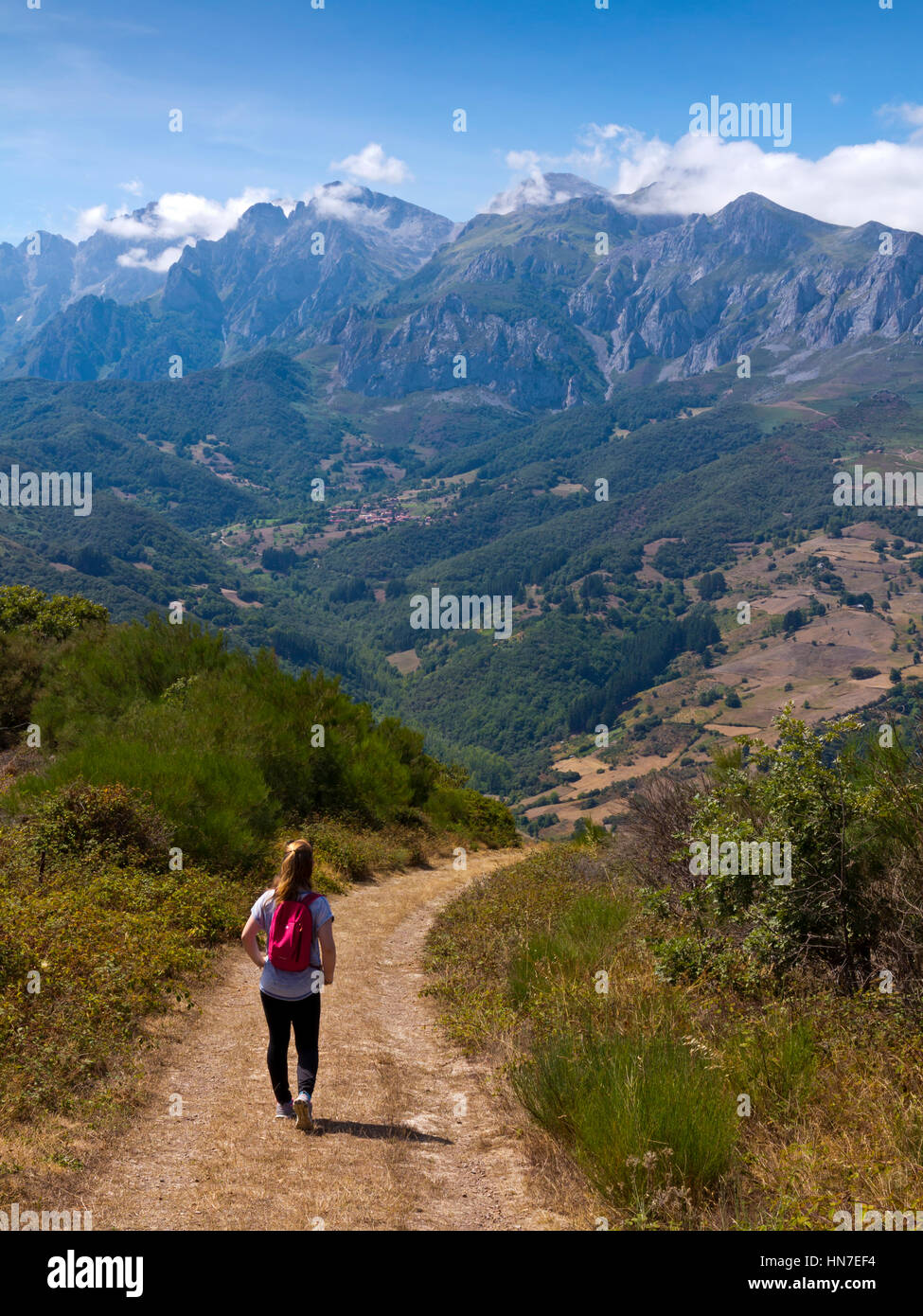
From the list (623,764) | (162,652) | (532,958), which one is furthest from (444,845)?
(623,764)

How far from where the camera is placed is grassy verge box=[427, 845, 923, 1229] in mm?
4609

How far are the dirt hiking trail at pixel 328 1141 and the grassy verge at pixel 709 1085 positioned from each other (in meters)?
0.48

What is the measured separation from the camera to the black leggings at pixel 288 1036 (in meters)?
5.98

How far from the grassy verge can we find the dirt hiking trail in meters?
0.48

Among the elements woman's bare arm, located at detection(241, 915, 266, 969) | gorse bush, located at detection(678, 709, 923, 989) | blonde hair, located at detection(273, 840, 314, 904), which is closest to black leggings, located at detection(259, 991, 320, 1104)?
woman's bare arm, located at detection(241, 915, 266, 969)

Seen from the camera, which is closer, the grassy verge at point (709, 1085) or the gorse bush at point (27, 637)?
the grassy verge at point (709, 1085)

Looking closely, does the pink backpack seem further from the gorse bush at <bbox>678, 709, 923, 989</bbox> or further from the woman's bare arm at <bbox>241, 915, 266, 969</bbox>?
the gorse bush at <bbox>678, 709, 923, 989</bbox>

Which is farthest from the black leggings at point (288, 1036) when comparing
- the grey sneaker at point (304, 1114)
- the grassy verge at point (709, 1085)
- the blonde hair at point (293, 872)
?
the grassy verge at point (709, 1085)

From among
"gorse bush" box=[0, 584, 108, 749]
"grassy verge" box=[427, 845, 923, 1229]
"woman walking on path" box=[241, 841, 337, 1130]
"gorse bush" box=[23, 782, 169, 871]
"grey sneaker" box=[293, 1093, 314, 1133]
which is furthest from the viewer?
"gorse bush" box=[0, 584, 108, 749]

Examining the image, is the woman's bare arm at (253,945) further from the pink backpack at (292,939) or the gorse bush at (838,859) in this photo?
the gorse bush at (838,859)
